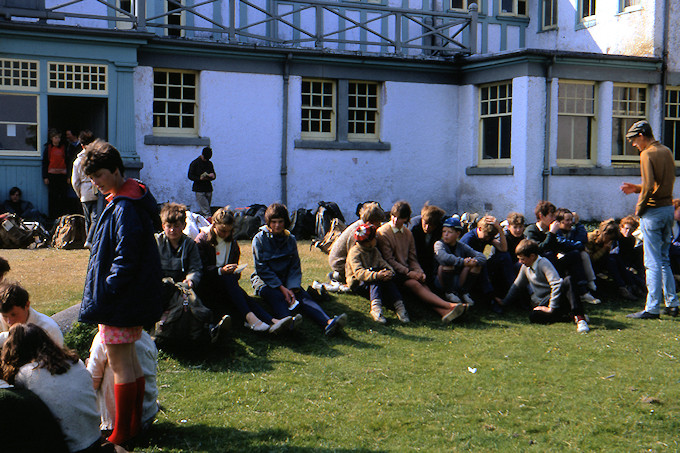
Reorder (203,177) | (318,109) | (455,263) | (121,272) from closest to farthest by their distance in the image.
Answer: (121,272), (455,263), (203,177), (318,109)

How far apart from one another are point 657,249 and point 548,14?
51.3ft

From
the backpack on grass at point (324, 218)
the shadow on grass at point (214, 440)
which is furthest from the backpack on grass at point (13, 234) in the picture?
the shadow on grass at point (214, 440)

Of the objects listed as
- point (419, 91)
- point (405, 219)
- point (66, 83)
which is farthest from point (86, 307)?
point (419, 91)

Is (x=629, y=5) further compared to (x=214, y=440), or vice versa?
(x=629, y=5)

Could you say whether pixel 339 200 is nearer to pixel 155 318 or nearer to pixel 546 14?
pixel 546 14

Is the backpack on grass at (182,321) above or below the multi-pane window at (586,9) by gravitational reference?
below

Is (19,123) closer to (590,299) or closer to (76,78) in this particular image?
(76,78)

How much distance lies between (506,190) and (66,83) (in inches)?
385

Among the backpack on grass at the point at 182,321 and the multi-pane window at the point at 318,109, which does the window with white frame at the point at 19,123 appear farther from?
the backpack on grass at the point at 182,321

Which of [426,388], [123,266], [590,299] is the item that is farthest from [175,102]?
[123,266]

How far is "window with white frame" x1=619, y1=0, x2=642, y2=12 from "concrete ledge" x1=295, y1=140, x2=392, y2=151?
22.6ft

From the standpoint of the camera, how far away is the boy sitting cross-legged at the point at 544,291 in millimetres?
8852

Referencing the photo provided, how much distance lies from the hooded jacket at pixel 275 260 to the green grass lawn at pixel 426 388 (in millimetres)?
587

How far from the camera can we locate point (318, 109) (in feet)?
61.9
